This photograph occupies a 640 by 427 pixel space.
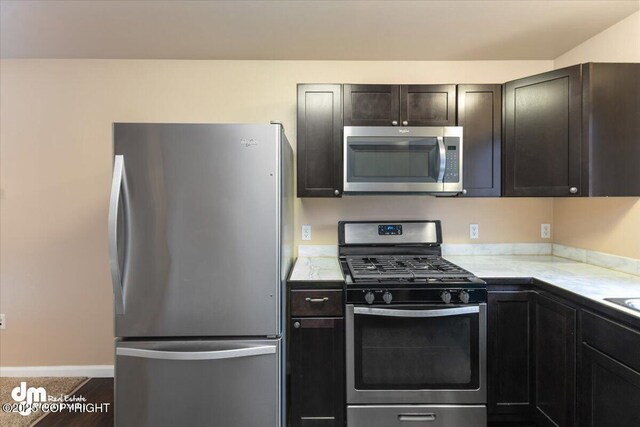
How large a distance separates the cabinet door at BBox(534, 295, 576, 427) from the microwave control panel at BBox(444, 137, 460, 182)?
2.74ft

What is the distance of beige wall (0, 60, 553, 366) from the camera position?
91.7 inches

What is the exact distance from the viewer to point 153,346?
152 cm

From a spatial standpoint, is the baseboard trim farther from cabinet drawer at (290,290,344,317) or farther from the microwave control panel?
the microwave control panel

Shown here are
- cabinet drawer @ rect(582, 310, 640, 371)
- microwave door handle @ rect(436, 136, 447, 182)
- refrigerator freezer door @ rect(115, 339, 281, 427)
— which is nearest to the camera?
cabinet drawer @ rect(582, 310, 640, 371)

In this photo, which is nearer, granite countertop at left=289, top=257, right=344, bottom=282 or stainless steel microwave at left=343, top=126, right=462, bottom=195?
granite countertop at left=289, top=257, right=344, bottom=282

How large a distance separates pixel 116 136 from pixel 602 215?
9.51 feet

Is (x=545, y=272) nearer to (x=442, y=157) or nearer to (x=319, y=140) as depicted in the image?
(x=442, y=157)

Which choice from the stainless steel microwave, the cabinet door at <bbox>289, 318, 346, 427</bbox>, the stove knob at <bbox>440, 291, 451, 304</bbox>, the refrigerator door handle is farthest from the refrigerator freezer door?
the stainless steel microwave

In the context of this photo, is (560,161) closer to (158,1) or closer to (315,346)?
(315,346)

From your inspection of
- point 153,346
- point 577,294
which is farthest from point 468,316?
point 153,346

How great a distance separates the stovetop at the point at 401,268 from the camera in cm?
172

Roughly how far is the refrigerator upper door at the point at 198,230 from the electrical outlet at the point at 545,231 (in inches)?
84.8

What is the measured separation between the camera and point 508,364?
5.65 ft

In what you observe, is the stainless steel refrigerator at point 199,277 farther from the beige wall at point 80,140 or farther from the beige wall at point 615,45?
the beige wall at point 615,45
